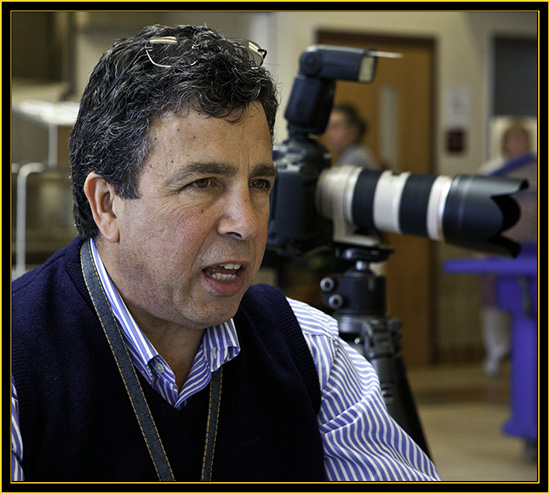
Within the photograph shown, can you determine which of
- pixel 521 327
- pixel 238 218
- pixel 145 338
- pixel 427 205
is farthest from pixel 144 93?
pixel 521 327

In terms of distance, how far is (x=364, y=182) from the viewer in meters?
1.31

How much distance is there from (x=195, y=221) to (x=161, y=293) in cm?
10

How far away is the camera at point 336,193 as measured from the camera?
1262 mm

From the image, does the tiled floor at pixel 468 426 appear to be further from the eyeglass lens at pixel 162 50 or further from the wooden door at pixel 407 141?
the eyeglass lens at pixel 162 50

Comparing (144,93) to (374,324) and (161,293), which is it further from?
(374,324)

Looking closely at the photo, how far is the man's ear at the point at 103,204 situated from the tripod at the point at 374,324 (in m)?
0.52

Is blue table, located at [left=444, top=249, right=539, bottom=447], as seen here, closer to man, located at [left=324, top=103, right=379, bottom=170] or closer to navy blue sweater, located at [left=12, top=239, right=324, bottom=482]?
man, located at [left=324, top=103, right=379, bottom=170]

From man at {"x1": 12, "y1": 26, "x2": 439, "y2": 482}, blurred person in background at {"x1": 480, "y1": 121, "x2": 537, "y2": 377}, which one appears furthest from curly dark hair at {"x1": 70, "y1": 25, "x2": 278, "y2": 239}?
blurred person in background at {"x1": 480, "y1": 121, "x2": 537, "y2": 377}

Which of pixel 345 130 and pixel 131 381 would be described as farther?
pixel 345 130

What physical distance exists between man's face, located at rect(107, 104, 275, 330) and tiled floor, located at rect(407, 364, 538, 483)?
1282 mm

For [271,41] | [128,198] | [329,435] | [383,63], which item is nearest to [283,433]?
[329,435]

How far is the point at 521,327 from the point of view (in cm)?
284

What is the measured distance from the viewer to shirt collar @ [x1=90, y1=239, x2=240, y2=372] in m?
0.90

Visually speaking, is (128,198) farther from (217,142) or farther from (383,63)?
(383,63)
